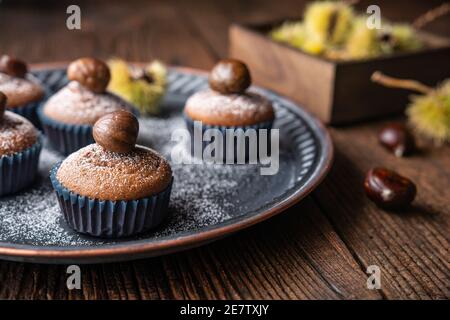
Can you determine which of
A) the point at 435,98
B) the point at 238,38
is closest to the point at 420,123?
the point at 435,98

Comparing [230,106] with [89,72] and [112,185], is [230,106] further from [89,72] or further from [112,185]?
[112,185]

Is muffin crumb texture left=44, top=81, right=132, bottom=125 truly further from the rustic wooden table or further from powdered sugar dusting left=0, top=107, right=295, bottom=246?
the rustic wooden table

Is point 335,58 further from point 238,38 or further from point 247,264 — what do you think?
point 247,264

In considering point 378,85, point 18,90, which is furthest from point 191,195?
point 378,85

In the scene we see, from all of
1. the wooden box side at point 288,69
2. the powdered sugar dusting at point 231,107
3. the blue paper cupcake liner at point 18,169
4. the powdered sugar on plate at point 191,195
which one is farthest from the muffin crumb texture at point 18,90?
Answer: the wooden box side at point 288,69

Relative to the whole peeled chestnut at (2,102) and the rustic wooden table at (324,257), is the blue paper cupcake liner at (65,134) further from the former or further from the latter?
the rustic wooden table at (324,257)
